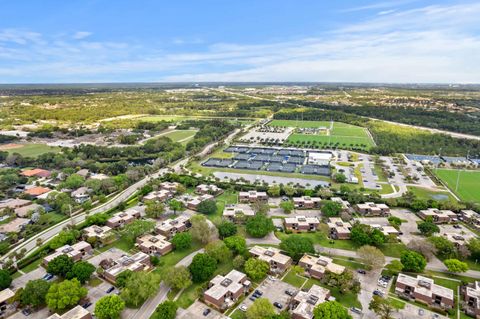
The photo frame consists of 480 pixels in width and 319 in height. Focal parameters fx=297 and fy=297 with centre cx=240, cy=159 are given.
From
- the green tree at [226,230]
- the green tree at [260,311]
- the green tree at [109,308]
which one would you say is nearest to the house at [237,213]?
the green tree at [226,230]

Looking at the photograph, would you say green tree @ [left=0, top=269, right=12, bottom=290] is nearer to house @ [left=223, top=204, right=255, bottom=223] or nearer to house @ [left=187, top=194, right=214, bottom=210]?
house @ [left=187, top=194, right=214, bottom=210]

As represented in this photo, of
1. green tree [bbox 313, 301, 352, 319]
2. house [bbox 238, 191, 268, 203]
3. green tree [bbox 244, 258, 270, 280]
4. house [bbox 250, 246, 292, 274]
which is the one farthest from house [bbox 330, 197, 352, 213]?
green tree [bbox 313, 301, 352, 319]

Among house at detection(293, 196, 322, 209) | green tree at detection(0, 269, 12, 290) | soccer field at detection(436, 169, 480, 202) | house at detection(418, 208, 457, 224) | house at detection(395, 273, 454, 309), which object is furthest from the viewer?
soccer field at detection(436, 169, 480, 202)

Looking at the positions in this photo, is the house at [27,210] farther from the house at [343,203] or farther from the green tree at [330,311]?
the house at [343,203]

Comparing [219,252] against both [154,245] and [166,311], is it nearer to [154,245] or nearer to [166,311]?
[154,245]

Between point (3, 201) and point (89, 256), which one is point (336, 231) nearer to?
point (89, 256)

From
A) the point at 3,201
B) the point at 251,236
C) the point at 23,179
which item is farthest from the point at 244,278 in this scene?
the point at 23,179

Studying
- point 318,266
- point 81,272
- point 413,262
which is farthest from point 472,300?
point 81,272
